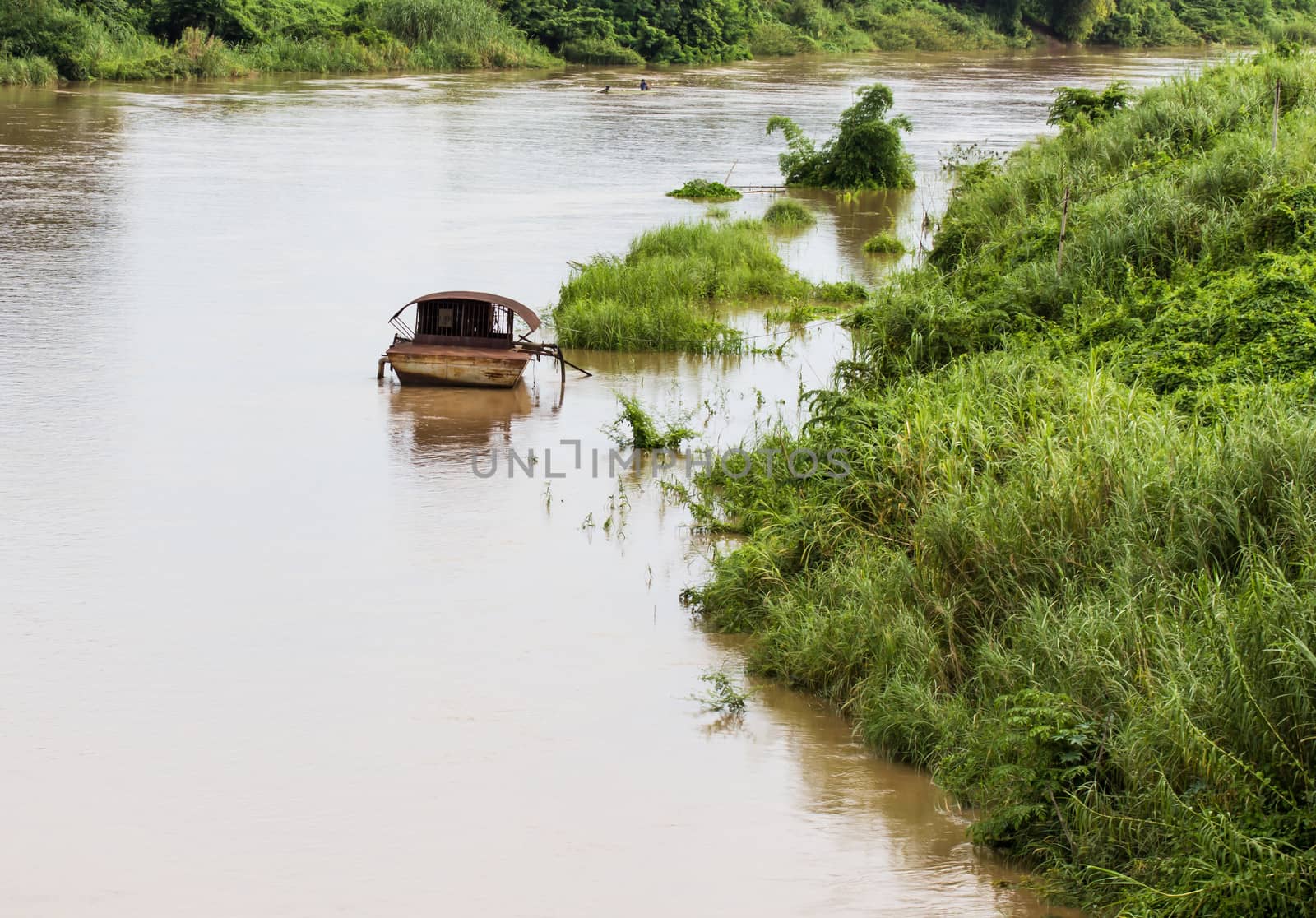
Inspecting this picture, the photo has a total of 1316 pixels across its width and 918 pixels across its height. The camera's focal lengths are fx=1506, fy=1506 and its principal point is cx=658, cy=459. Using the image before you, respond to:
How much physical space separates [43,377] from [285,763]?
1036 centimetres

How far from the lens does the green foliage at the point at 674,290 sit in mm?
18969

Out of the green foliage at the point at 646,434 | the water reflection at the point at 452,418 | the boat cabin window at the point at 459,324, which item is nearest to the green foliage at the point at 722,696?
the green foliage at the point at 646,434

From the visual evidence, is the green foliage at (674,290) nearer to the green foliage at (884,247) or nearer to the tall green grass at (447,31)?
the green foliage at (884,247)

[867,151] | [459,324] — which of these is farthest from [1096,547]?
[867,151]

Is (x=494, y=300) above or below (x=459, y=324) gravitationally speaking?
above

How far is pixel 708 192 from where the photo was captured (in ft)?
102

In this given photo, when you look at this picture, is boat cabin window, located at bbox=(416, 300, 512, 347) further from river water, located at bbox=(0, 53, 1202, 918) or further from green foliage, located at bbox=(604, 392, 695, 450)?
green foliage, located at bbox=(604, 392, 695, 450)

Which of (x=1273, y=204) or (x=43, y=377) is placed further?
(x=43, y=377)

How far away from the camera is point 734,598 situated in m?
10.5

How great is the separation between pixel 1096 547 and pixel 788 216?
792 inches

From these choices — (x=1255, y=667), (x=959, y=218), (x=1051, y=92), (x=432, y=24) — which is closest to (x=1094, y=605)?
(x=1255, y=667)

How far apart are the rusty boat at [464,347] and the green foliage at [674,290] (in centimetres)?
154

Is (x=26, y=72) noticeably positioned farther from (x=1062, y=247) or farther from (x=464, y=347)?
(x=1062, y=247)

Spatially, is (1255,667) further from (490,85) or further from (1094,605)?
(490,85)
